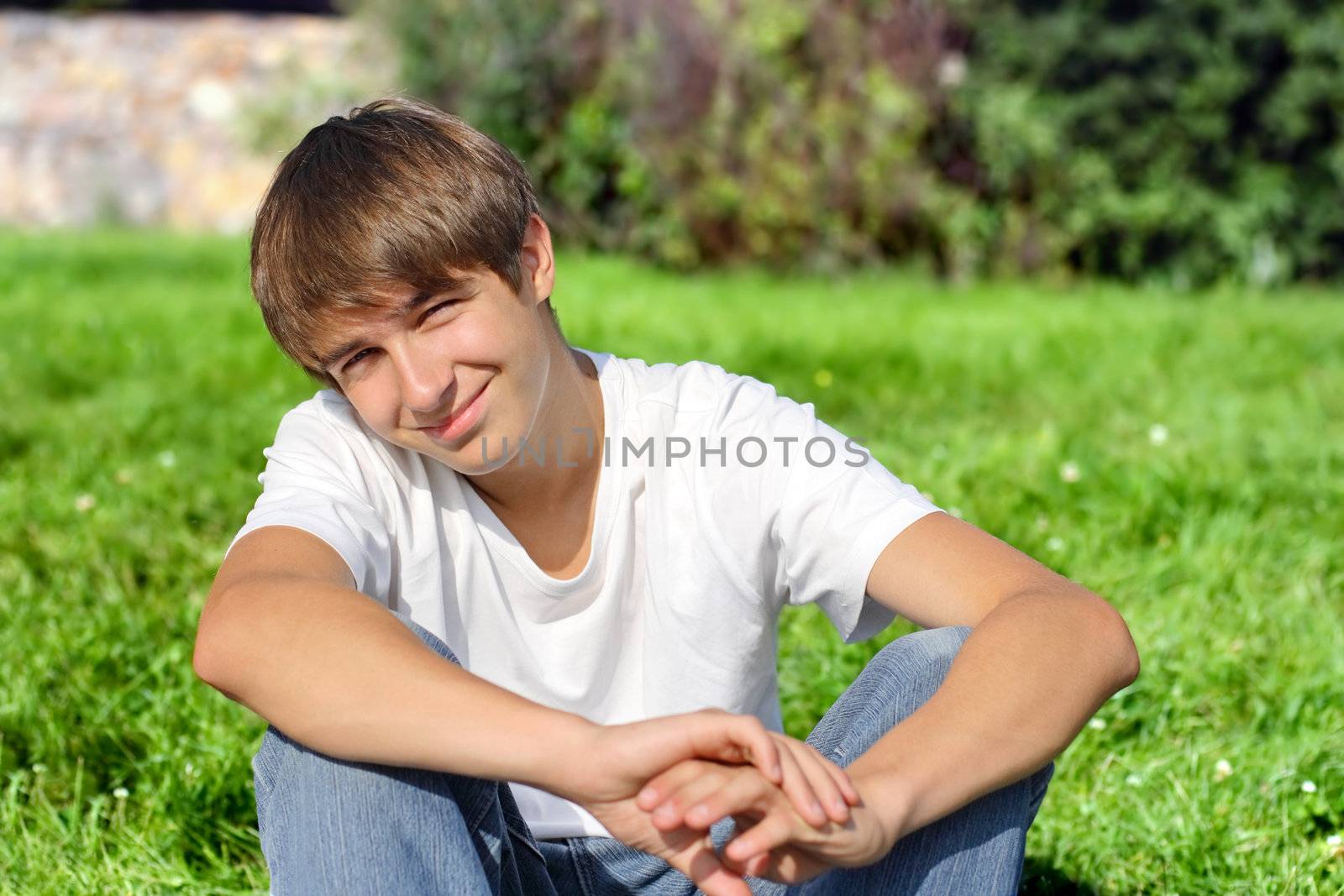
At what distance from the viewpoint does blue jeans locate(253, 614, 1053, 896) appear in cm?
145

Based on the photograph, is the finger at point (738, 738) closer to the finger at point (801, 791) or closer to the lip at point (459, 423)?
the finger at point (801, 791)

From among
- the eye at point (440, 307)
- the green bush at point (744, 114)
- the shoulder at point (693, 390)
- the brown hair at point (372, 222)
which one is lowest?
the green bush at point (744, 114)

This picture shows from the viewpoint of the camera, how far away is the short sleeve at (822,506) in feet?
5.62

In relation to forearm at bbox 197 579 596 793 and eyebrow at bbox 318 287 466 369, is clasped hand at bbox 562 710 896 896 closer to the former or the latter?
forearm at bbox 197 579 596 793

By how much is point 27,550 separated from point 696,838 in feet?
7.32

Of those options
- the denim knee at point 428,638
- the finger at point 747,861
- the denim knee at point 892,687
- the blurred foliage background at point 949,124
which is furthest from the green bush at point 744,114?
the finger at point 747,861

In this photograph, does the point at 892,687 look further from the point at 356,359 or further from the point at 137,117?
the point at 137,117

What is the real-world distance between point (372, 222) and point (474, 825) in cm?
72

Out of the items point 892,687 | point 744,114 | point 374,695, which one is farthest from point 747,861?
point 744,114

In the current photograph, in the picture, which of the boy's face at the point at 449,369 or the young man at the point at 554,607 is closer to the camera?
the young man at the point at 554,607

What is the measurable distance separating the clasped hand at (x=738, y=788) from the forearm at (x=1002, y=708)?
0.15ft

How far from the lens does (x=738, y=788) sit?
4.53ft

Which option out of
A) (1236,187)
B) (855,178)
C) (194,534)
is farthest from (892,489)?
(1236,187)

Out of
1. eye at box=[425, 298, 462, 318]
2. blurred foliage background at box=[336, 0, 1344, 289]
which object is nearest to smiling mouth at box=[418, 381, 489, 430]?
eye at box=[425, 298, 462, 318]
